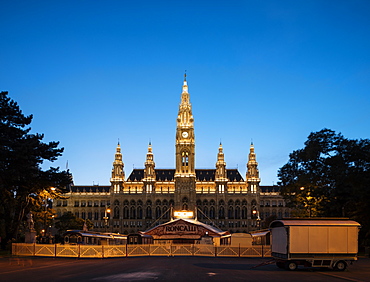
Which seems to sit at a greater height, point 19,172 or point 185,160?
point 185,160

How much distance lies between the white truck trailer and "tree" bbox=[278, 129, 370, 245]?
21.4 m

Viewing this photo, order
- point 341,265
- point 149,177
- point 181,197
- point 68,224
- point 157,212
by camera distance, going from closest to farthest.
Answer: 1. point 341,265
2. point 68,224
3. point 181,197
4. point 157,212
5. point 149,177

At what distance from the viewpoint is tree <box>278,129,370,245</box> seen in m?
52.4

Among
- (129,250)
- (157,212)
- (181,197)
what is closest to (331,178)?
(129,250)

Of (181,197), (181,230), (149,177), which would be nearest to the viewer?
(181,230)

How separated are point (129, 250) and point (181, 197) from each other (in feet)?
353

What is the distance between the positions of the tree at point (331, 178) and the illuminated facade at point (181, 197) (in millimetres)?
90040

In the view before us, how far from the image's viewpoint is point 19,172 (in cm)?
5147

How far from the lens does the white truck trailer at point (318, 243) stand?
97.3 feet

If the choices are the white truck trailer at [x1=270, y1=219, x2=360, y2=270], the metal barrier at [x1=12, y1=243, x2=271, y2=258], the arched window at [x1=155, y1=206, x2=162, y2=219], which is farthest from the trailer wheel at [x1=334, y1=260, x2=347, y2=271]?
the arched window at [x1=155, y1=206, x2=162, y2=219]

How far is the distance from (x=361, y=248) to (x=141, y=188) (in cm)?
11067

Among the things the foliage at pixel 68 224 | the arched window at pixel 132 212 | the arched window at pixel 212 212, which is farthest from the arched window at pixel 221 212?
the foliage at pixel 68 224

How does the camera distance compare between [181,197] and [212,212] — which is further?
[212,212]

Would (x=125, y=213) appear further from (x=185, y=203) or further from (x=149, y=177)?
(x=185, y=203)
